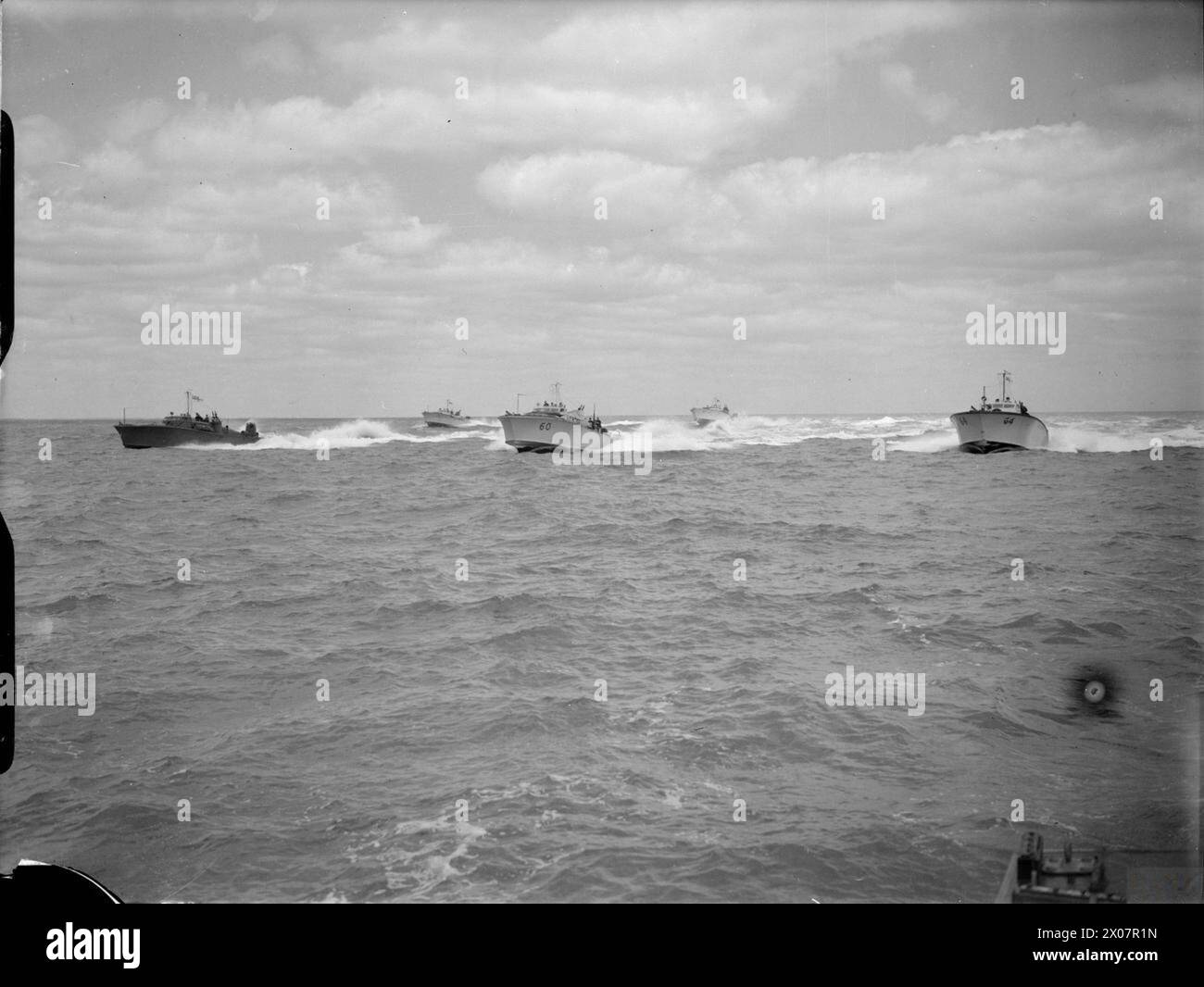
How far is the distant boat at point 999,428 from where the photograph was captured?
132 feet

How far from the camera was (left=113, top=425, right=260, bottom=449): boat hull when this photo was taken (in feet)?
169

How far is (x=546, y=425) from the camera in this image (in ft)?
153

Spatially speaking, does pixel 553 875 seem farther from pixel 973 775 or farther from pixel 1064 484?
pixel 1064 484

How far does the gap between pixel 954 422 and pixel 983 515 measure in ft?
64.8

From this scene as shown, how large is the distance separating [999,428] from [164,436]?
163 ft

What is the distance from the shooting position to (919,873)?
5949 millimetres

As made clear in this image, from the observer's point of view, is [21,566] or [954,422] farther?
[954,422]

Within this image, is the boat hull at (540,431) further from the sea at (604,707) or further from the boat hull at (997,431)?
the sea at (604,707)

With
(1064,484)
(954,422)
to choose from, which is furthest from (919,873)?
(954,422)

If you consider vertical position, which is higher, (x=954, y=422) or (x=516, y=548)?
(x=954, y=422)

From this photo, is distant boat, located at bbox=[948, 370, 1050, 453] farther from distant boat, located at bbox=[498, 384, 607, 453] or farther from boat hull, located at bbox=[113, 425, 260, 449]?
boat hull, located at bbox=[113, 425, 260, 449]

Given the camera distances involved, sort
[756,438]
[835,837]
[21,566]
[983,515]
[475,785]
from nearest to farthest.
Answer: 1. [835,837]
2. [475,785]
3. [21,566]
4. [983,515]
5. [756,438]

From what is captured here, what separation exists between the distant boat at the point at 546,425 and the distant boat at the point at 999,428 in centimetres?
2013
